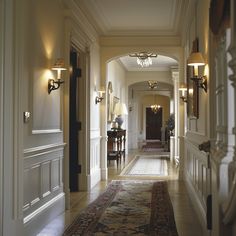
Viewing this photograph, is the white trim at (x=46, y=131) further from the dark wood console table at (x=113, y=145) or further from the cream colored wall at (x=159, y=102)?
the cream colored wall at (x=159, y=102)

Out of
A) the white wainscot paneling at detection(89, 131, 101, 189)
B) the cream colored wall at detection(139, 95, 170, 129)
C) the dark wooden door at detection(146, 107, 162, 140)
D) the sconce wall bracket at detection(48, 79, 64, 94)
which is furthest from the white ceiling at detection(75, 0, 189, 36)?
the dark wooden door at detection(146, 107, 162, 140)

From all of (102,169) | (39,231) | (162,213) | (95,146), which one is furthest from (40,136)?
(102,169)

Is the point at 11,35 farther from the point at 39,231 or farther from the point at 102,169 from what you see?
the point at 102,169

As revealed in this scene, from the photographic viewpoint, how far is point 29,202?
4250 mm

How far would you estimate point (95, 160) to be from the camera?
8398 mm

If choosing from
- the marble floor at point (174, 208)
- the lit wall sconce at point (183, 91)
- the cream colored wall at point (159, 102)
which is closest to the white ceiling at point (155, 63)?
the lit wall sconce at point (183, 91)

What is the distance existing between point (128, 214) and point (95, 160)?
10.3 feet

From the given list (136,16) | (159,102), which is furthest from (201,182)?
(159,102)

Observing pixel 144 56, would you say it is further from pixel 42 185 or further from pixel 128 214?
pixel 42 185

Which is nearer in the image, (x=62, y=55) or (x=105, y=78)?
(x=62, y=55)

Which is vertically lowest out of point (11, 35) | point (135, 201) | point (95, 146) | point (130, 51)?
point (135, 201)

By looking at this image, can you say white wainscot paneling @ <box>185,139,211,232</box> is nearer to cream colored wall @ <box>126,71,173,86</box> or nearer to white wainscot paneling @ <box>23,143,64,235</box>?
white wainscot paneling @ <box>23,143,64,235</box>

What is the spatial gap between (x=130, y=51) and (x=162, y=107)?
774 inches

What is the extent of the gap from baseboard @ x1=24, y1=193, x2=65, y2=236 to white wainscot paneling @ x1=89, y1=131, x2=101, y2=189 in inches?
86.3
